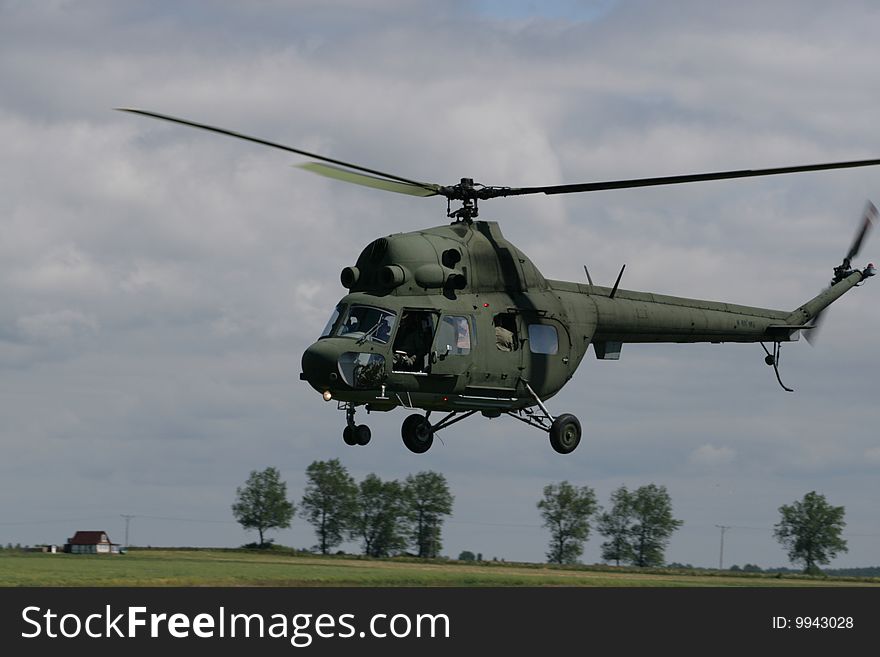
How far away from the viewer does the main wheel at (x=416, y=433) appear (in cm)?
4100

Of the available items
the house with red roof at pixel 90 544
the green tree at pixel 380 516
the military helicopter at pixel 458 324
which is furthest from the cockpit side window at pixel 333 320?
the green tree at pixel 380 516

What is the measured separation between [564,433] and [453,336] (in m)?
4.93

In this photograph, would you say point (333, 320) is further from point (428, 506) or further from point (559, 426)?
point (428, 506)

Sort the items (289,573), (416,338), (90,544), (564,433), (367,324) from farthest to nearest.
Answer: (90,544), (289,573), (564,433), (416,338), (367,324)

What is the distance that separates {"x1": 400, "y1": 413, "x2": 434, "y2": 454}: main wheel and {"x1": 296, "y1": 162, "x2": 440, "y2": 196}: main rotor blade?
6447mm

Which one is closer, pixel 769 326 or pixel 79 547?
pixel 769 326

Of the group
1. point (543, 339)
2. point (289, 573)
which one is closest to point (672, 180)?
point (543, 339)

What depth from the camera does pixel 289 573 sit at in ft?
145
